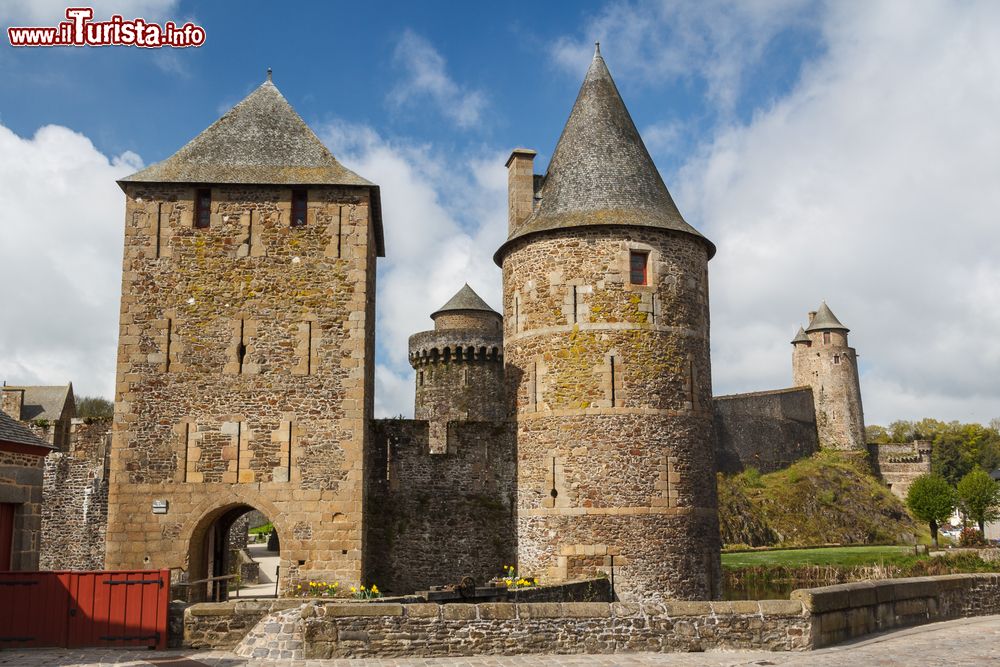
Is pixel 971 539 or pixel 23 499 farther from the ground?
pixel 23 499

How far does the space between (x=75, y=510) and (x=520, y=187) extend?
17582 mm

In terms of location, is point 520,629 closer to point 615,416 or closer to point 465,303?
point 615,416

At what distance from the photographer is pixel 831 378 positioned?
58844 millimetres

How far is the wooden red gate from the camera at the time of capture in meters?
11.2

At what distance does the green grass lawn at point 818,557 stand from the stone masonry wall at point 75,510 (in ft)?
71.9

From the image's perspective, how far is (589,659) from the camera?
10.5 m

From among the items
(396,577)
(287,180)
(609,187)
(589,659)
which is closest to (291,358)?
(287,180)

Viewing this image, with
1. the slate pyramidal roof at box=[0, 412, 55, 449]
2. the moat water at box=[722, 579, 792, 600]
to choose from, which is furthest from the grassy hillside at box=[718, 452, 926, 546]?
the slate pyramidal roof at box=[0, 412, 55, 449]

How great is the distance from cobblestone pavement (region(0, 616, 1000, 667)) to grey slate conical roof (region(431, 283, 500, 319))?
86.0 ft

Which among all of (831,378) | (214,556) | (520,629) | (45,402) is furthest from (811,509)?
(45,402)

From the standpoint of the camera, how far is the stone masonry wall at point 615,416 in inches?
654

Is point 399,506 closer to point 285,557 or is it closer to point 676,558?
point 285,557

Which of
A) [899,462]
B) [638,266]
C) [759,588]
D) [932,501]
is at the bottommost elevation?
[759,588]

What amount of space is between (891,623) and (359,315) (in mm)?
9772
